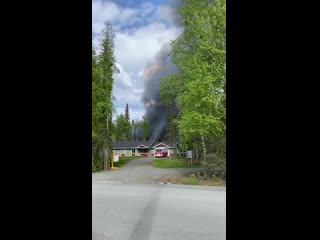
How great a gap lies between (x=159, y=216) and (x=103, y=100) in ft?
38.8

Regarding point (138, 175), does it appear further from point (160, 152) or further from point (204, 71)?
point (160, 152)

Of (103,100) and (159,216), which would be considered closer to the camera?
(159,216)

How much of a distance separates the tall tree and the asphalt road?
889cm

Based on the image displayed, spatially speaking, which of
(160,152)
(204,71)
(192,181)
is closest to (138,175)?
(192,181)

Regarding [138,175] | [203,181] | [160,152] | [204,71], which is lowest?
[138,175]

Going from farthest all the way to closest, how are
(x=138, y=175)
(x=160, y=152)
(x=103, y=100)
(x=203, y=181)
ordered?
(x=160, y=152)
(x=103, y=100)
(x=138, y=175)
(x=203, y=181)

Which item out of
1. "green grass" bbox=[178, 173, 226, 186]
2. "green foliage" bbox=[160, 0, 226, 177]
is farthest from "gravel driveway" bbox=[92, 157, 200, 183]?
"green foliage" bbox=[160, 0, 226, 177]

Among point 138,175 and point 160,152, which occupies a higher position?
point 160,152

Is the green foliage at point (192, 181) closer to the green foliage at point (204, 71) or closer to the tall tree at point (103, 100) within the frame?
the green foliage at point (204, 71)

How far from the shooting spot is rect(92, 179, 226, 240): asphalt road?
13.3 feet

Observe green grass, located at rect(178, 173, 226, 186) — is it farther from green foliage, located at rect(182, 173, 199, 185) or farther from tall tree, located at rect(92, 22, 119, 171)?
tall tree, located at rect(92, 22, 119, 171)

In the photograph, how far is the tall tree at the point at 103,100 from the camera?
16.0m

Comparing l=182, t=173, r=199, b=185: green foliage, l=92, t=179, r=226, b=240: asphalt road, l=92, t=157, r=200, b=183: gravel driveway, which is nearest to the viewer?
l=92, t=179, r=226, b=240: asphalt road

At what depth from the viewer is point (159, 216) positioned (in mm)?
5195
